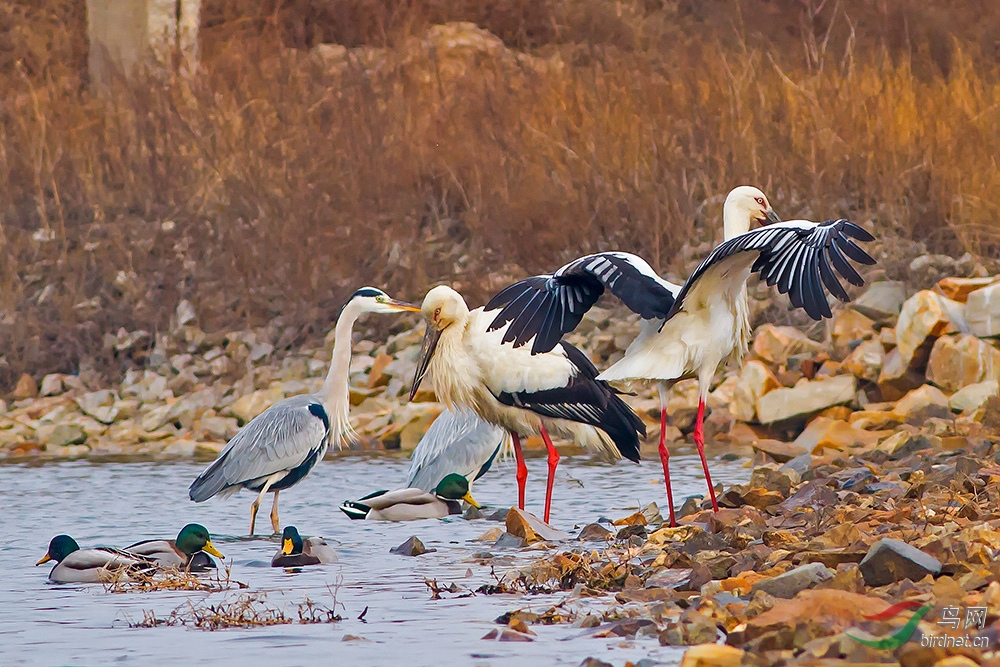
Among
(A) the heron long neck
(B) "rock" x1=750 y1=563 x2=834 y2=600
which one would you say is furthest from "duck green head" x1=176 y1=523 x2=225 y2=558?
(B) "rock" x1=750 y1=563 x2=834 y2=600

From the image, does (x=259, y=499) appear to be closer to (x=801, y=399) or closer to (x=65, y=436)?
(x=801, y=399)

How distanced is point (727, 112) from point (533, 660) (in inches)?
385

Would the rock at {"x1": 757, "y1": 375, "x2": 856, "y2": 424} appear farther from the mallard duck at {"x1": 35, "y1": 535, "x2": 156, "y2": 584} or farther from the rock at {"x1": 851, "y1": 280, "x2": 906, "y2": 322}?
the mallard duck at {"x1": 35, "y1": 535, "x2": 156, "y2": 584}

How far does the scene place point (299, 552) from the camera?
20.7ft

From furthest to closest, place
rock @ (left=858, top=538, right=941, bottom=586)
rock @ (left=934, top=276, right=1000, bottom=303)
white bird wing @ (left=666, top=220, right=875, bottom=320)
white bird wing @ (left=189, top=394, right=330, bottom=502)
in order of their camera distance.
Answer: rock @ (left=934, top=276, right=1000, bottom=303) < white bird wing @ (left=189, top=394, right=330, bottom=502) < white bird wing @ (left=666, top=220, right=875, bottom=320) < rock @ (left=858, top=538, right=941, bottom=586)

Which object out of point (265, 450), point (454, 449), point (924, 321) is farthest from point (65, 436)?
point (924, 321)

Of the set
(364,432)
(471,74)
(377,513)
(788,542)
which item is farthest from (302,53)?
(788,542)

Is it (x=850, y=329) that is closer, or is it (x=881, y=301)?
(x=850, y=329)

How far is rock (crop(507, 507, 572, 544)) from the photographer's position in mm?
6625

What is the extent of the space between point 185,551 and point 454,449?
245cm

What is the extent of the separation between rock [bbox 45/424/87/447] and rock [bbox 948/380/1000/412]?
6.60m

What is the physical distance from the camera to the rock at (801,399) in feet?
33.7

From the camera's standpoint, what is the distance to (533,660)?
4219 mm

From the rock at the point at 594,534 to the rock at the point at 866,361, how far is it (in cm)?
439
